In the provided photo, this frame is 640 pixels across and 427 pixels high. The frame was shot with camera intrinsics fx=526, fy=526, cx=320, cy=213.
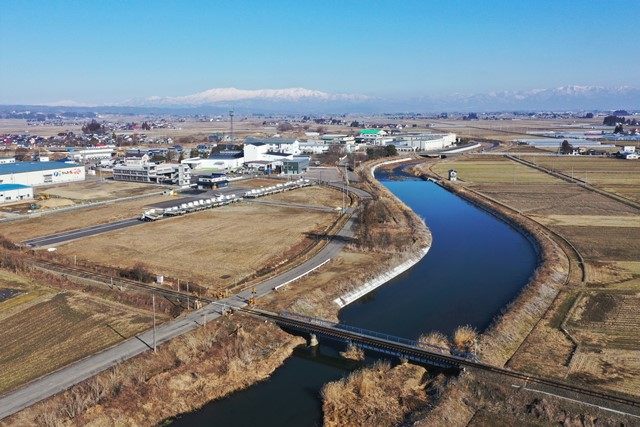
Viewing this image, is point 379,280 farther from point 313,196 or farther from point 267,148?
point 267,148

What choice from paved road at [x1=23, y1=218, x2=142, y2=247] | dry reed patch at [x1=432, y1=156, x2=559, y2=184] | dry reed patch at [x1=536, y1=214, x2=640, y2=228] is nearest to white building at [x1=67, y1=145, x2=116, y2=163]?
paved road at [x1=23, y1=218, x2=142, y2=247]

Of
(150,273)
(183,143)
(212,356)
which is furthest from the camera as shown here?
(183,143)

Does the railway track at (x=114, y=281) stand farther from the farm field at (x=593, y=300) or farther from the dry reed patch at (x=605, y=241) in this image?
the dry reed patch at (x=605, y=241)

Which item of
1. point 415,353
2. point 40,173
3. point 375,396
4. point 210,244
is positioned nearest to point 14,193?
point 40,173

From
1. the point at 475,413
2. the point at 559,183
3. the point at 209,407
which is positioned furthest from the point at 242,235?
the point at 559,183

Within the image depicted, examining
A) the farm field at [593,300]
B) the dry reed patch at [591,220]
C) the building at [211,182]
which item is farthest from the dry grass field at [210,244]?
the dry reed patch at [591,220]

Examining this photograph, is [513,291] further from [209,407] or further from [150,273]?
[150,273]
